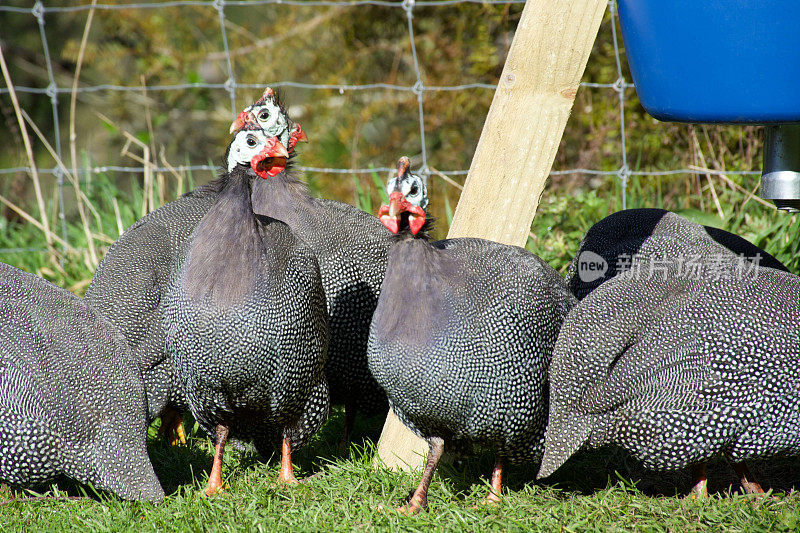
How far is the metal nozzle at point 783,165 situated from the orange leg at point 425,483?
1.26 m

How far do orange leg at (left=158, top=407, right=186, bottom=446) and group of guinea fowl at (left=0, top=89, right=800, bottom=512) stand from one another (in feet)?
1.38

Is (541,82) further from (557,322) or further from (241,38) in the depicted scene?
(241,38)

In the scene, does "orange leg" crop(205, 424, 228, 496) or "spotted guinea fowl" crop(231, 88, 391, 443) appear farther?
"spotted guinea fowl" crop(231, 88, 391, 443)

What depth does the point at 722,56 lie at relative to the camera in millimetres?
2150

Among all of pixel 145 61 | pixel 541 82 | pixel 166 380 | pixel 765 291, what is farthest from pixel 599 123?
pixel 145 61

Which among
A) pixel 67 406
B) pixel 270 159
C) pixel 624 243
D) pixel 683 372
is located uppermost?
pixel 270 159

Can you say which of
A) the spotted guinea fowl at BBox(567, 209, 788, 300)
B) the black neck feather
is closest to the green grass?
the spotted guinea fowl at BBox(567, 209, 788, 300)

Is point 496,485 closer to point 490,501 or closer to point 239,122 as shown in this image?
point 490,501

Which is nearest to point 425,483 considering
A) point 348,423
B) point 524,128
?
point 348,423

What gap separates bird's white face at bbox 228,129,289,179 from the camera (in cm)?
288

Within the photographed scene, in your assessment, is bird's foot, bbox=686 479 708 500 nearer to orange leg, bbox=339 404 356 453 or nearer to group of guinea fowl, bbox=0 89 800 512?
group of guinea fowl, bbox=0 89 800 512

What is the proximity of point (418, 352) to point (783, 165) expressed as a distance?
117 centimetres

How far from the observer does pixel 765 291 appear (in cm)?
271

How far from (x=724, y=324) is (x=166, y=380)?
6.25ft
